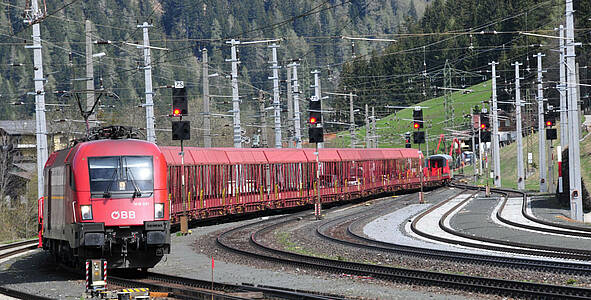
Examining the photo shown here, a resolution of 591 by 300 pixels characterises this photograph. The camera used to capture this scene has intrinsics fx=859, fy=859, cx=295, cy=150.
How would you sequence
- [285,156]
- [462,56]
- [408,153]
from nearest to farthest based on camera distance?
1. [285,156]
2. [408,153]
3. [462,56]

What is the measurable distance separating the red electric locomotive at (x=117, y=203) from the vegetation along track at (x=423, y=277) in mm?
3795

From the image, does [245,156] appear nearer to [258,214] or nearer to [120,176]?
[258,214]

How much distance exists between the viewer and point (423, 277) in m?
17.9

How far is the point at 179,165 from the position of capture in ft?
108

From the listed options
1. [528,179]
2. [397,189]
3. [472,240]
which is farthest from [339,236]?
[528,179]

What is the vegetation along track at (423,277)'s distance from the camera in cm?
1467

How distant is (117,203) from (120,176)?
0.65 m

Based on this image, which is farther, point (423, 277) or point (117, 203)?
point (117, 203)

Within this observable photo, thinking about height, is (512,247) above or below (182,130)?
below

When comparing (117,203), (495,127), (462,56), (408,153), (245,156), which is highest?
(462,56)

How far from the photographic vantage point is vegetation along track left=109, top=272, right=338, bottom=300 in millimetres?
14461

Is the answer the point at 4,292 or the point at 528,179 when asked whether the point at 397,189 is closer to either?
the point at 528,179

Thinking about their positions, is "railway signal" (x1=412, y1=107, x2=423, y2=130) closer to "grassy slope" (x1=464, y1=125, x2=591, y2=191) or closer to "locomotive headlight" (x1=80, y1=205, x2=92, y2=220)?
"grassy slope" (x1=464, y1=125, x2=591, y2=191)

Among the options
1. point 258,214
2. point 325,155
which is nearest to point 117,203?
point 258,214
